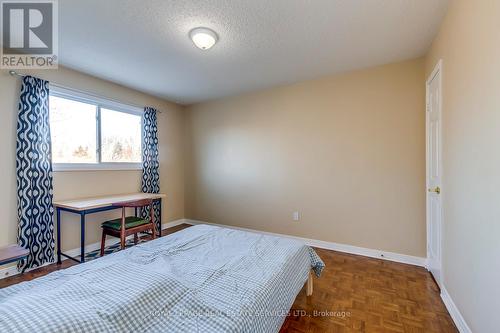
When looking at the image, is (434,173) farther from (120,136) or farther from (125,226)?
(120,136)

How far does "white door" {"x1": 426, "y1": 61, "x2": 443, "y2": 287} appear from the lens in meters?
2.10

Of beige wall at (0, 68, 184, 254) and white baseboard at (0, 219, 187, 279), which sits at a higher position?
beige wall at (0, 68, 184, 254)

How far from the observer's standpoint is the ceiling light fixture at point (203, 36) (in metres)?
2.03

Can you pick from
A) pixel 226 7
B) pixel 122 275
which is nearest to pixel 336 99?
pixel 226 7

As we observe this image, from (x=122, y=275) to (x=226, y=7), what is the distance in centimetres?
198

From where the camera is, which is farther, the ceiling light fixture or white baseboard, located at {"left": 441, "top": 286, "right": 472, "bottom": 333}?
the ceiling light fixture

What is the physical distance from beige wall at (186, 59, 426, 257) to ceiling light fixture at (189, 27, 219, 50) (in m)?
1.65

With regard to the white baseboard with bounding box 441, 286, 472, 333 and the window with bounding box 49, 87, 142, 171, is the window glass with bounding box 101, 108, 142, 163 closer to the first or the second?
the window with bounding box 49, 87, 142, 171

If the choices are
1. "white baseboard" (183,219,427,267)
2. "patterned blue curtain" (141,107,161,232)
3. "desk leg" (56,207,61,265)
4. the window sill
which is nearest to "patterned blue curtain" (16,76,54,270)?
"desk leg" (56,207,61,265)

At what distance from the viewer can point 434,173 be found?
2273 millimetres
